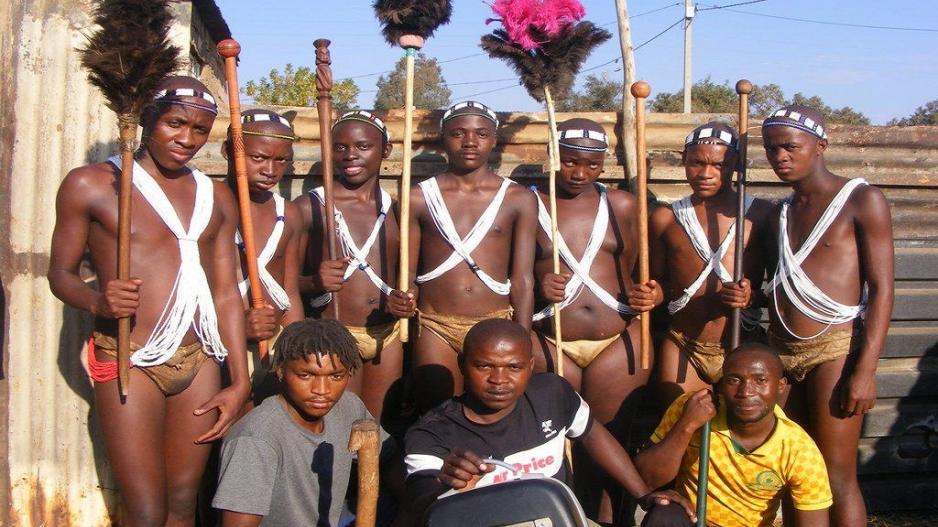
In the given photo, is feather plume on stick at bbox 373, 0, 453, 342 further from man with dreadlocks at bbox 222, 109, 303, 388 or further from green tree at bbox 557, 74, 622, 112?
green tree at bbox 557, 74, 622, 112

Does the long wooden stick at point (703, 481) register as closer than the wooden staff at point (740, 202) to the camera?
Yes

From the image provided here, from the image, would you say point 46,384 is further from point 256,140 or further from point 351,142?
point 351,142

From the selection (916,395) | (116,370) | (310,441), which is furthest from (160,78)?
(916,395)

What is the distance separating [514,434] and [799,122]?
7.00ft

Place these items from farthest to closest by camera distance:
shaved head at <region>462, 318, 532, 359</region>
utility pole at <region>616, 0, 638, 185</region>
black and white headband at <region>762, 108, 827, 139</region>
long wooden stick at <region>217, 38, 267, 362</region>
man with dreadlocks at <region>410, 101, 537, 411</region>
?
utility pole at <region>616, 0, 638, 185</region>
man with dreadlocks at <region>410, 101, 537, 411</region>
black and white headband at <region>762, 108, 827, 139</region>
long wooden stick at <region>217, 38, 267, 362</region>
shaved head at <region>462, 318, 532, 359</region>

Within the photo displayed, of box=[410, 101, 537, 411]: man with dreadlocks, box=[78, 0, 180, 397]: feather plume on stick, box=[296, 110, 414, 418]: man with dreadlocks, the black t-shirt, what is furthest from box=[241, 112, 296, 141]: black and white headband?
the black t-shirt

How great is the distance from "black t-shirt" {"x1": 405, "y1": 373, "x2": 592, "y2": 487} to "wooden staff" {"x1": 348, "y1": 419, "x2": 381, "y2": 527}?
0.37 meters

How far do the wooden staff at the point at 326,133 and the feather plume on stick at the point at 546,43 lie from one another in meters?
0.98

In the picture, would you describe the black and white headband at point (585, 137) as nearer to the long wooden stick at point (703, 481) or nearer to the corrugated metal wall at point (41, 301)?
the long wooden stick at point (703, 481)

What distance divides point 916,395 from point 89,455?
4.89 meters

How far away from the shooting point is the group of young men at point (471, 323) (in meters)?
3.55

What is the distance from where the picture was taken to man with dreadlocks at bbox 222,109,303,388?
14.7 feet

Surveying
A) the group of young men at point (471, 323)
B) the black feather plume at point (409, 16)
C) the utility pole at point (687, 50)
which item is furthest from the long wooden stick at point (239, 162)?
the utility pole at point (687, 50)

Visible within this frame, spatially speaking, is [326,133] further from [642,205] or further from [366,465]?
[366,465]
